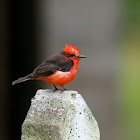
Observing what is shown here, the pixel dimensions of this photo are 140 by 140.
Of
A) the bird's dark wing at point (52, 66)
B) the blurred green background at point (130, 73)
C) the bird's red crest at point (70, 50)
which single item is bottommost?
the blurred green background at point (130, 73)

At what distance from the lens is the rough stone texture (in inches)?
90.5

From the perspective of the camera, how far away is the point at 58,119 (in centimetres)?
230

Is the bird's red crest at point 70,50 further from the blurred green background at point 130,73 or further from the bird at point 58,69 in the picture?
the blurred green background at point 130,73

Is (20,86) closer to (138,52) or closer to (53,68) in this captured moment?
(138,52)

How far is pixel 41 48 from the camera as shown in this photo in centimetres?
648

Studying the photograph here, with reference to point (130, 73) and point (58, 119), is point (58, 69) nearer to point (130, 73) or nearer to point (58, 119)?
point (58, 119)

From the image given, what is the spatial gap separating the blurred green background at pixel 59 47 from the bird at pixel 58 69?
2.73m

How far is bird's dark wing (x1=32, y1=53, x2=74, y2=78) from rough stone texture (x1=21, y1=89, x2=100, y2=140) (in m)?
0.80

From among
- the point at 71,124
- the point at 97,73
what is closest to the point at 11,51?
the point at 97,73

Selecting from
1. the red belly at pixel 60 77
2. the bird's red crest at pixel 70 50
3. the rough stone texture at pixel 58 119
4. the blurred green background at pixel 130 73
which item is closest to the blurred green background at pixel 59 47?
the blurred green background at pixel 130 73

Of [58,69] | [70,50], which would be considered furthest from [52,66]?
[70,50]

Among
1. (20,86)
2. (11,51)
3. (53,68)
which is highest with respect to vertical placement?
(53,68)

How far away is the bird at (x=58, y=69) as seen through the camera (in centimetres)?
326

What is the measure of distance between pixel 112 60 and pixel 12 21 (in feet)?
4.33
